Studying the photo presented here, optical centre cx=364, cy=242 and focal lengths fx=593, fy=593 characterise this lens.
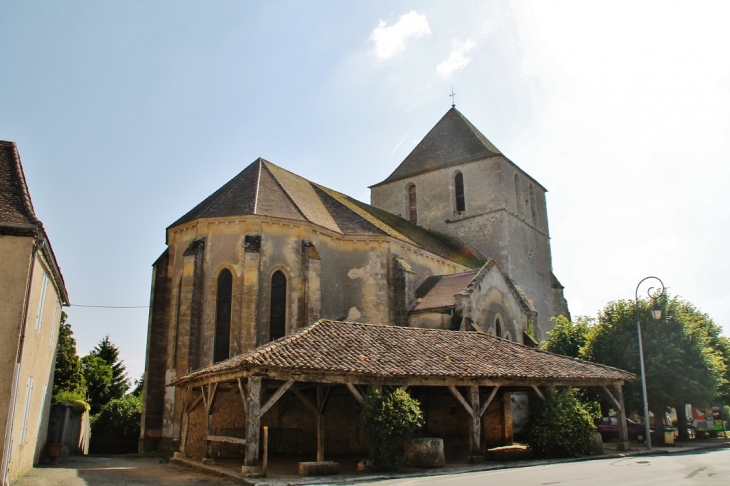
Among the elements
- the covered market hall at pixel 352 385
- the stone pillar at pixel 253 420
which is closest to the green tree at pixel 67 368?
the covered market hall at pixel 352 385

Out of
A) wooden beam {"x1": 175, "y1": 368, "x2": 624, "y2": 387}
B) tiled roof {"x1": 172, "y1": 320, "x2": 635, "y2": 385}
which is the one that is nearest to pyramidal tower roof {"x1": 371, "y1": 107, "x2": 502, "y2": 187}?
tiled roof {"x1": 172, "y1": 320, "x2": 635, "y2": 385}

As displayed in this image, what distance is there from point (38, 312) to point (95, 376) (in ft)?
92.1

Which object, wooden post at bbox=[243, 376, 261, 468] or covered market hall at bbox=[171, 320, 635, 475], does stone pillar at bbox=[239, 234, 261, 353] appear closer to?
covered market hall at bbox=[171, 320, 635, 475]

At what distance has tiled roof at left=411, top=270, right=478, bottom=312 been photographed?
23906 millimetres

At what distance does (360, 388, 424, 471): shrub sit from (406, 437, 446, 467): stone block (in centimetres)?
27

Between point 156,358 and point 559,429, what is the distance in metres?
14.7

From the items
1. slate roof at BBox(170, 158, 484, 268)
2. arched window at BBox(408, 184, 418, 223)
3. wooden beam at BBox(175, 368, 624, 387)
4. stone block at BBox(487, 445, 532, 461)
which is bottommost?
stone block at BBox(487, 445, 532, 461)

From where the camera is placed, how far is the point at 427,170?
36.6 metres

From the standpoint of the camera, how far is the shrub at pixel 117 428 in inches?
1156

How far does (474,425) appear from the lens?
1627 cm

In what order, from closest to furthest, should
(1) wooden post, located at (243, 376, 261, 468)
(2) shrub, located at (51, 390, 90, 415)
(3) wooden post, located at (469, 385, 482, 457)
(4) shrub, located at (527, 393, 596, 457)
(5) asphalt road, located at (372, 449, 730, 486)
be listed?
(5) asphalt road, located at (372, 449, 730, 486) → (1) wooden post, located at (243, 376, 261, 468) → (3) wooden post, located at (469, 385, 482, 457) → (4) shrub, located at (527, 393, 596, 457) → (2) shrub, located at (51, 390, 90, 415)

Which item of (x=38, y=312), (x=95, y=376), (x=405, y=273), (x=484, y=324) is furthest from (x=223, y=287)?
(x=95, y=376)

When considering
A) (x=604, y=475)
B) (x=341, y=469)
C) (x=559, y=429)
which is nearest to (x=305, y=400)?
(x=341, y=469)

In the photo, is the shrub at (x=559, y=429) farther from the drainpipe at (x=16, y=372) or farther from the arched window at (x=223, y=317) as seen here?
the drainpipe at (x=16, y=372)
